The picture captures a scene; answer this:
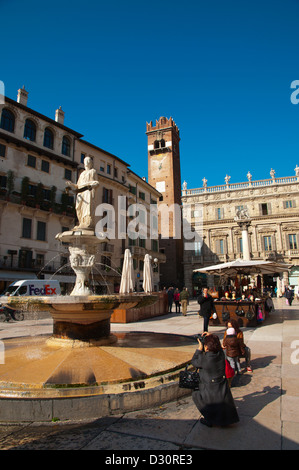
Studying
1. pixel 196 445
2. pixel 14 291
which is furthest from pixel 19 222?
pixel 196 445

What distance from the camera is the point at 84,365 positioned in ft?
16.6

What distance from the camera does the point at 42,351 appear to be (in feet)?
19.8

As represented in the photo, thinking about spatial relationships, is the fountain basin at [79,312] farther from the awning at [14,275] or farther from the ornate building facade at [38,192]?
the awning at [14,275]

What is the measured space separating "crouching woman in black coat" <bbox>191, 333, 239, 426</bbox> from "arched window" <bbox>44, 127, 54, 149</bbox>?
96.6 ft

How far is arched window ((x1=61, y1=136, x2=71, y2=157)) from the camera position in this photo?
1214 inches

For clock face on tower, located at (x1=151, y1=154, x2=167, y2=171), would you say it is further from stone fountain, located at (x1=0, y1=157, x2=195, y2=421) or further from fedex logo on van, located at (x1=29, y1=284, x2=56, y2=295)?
stone fountain, located at (x1=0, y1=157, x2=195, y2=421)

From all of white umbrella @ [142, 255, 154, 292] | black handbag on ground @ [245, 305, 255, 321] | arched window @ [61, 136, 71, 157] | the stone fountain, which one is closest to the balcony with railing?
arched window @ [61, 136, 71, 157]

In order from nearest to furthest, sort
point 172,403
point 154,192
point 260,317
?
1. point 172,403
2. point 260,317
3. point 154,192

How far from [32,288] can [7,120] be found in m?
16.1

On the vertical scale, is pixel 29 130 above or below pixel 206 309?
above

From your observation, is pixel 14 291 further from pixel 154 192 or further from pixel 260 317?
pixel 154 192

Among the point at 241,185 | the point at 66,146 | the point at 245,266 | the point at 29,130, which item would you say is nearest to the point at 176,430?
the point at 245,266

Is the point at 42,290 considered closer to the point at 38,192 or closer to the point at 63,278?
the point at 63,278

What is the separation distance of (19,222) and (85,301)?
22662 mm
